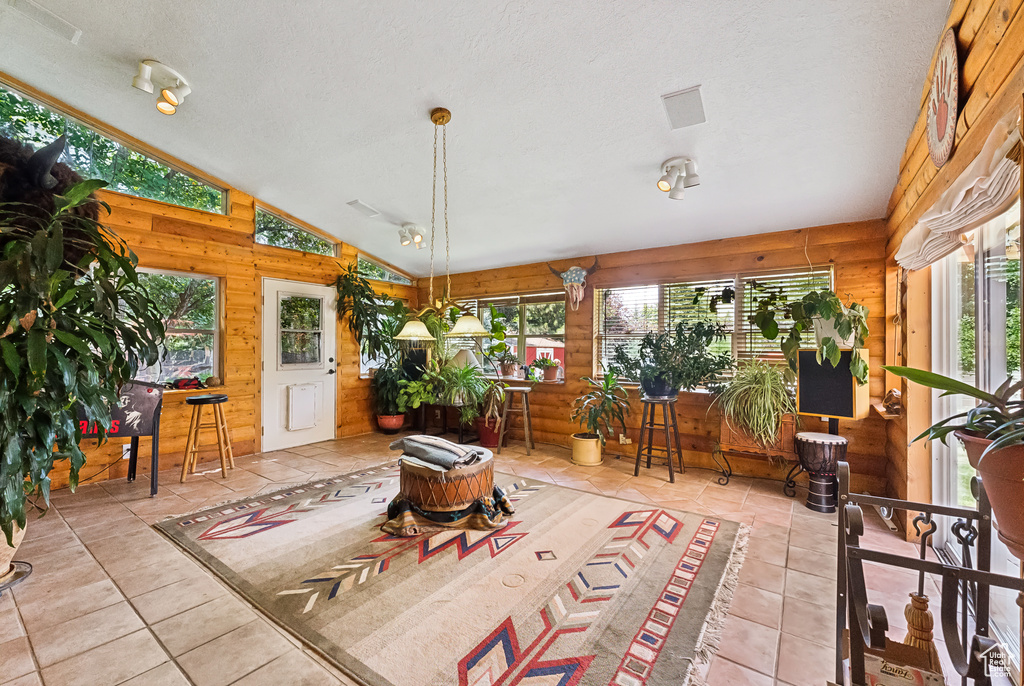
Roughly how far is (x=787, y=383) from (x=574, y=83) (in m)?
3.07

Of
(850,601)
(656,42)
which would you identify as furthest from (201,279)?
(850,601)

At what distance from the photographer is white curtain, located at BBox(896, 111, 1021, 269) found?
1.22 meters

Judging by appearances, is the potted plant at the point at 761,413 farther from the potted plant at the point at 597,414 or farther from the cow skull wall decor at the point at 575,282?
the cow skull wall decor at the point at 575,282

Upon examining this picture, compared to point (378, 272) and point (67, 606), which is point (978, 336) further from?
point (378, 272)

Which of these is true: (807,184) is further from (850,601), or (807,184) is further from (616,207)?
(850,601)

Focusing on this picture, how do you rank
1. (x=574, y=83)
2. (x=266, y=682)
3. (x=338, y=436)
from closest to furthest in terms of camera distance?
1. (x=266, y=682)
2. (x=574, y=83)
3. (x=338, y=436)

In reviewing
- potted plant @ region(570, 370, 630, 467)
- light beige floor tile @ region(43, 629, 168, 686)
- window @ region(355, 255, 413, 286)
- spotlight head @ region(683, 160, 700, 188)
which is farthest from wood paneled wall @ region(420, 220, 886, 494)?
light beige floor tile @ region(43, 629, 168, 686)

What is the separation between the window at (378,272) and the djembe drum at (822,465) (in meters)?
5.34

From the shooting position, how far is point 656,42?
7.16ft

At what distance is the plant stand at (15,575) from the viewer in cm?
205

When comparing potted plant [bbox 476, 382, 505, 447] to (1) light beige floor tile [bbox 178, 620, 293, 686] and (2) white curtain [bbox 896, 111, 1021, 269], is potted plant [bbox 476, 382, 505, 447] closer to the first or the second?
(1) light beige floor tile [bbox 178, 620, 293, 686]

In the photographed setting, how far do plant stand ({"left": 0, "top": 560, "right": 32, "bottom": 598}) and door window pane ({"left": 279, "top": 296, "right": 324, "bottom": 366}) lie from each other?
295 cm

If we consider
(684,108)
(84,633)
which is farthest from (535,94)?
(84,633)

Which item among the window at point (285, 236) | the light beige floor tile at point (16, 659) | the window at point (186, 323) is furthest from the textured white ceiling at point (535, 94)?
the light beige floor tile at point (16, 659)
